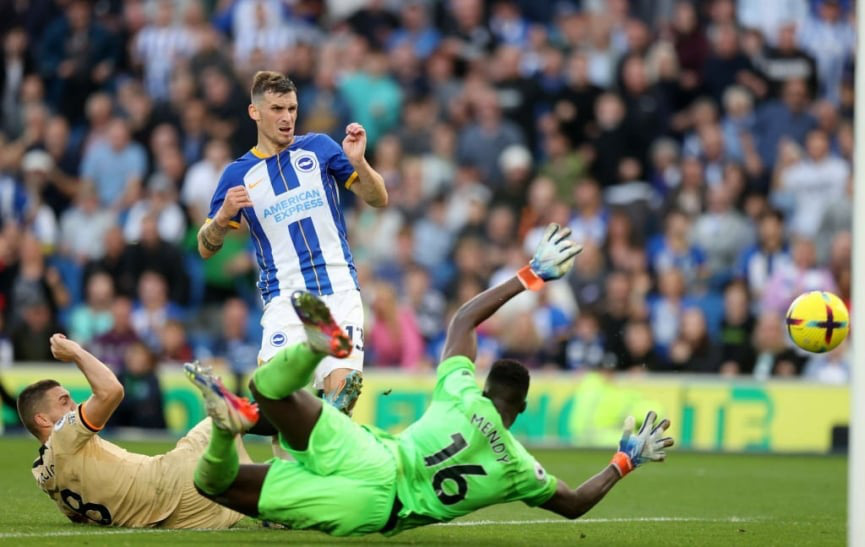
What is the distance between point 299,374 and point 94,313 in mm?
11945

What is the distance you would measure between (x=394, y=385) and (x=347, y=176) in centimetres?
825

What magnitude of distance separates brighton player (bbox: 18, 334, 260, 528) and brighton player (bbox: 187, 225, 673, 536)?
1078mm

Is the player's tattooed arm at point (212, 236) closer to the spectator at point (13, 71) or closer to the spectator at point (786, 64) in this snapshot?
the spectator at point (786, 64)

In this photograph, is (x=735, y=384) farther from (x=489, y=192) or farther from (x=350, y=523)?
(x=350, y=523)

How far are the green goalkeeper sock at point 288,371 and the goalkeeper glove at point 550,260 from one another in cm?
133

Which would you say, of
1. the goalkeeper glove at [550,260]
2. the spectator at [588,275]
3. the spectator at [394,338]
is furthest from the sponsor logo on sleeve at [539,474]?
the spectator at [588,275]

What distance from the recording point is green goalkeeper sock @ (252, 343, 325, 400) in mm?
8154

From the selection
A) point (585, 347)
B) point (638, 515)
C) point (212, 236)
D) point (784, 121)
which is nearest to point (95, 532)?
point (212, 236)

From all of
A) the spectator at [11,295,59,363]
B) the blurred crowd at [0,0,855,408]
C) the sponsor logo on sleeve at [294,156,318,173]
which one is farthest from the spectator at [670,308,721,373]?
the sponsor logo on sleeve at [294,156,318,173]

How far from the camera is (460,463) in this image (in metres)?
8.33

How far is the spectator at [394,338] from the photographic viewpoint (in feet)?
60.9

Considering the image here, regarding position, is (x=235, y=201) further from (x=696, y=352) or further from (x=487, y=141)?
(x=487, y=141)

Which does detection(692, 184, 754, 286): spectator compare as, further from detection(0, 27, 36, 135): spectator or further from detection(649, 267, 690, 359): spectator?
detection(0, 27, 36, 135): spectator

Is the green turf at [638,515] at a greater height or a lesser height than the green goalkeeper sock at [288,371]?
lesser
